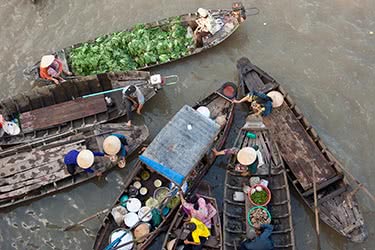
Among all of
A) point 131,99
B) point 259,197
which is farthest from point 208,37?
point 259,197

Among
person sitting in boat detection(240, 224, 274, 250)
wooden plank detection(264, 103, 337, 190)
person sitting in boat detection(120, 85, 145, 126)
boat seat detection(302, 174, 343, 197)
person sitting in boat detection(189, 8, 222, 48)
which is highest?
person sitting in boat detection(189, 8, 222, 48)

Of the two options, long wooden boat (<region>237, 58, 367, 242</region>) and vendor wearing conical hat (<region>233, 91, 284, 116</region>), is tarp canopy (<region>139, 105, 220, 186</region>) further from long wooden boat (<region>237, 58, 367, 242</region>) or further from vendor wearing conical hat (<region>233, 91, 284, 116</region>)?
long wooden boat (<region>237, 58, 367, 242</region>)

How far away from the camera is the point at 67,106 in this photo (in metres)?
13.9

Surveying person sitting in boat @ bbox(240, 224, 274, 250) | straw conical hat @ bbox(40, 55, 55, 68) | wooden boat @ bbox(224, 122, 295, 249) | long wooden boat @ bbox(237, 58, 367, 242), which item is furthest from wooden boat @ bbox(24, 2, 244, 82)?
person sitting in boat @ bbox(240, 224, 274, 250)

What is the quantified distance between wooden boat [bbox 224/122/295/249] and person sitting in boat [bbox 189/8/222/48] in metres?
3.74

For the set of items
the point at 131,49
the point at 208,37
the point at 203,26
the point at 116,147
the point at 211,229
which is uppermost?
the point at 203,26

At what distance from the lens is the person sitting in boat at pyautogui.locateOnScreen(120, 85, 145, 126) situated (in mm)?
13258

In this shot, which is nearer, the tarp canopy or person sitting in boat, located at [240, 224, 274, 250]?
person sitting in boat, located at [240, 224, 274, 250]

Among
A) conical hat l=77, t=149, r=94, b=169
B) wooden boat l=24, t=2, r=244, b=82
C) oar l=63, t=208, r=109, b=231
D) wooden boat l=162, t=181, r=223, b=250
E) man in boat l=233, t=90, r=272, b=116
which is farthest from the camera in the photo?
wooden boat l=24, t=2, r=244, b=82

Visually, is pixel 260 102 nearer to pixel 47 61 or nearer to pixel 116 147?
pixel 116 147

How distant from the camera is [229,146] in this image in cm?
1384

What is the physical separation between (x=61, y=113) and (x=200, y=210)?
17.7 feet

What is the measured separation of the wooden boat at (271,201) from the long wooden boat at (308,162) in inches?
25.2

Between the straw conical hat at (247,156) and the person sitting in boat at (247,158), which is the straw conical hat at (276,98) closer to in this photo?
the person sitting in boat at (247,158)
